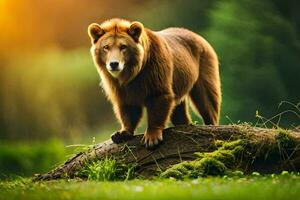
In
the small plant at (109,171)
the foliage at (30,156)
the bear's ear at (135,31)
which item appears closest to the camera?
the small plant at (109,171)

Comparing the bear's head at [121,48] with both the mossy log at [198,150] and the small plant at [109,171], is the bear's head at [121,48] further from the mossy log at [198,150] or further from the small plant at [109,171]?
the small plant at [109,171]

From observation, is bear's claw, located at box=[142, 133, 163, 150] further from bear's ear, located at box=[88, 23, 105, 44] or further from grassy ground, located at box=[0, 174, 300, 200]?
bear's ear, located at box=[88, 23, 105, 44]

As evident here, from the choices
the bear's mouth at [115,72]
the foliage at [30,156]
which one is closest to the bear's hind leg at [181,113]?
the bear's mouth at [115,72]

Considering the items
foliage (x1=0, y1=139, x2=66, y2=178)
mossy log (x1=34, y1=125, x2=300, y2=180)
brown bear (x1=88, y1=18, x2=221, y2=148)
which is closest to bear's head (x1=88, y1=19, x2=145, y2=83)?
brown bear (x1=88, y1=18, x2=221, y2=148)

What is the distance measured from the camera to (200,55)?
1182cm

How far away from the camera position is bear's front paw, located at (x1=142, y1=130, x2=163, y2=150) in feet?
32.8

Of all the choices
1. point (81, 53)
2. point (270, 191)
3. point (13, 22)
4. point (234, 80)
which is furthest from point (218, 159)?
point (13, 22)

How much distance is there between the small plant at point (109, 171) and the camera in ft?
32.3

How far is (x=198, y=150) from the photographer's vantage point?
9.89m

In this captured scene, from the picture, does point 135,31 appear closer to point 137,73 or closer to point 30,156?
point 137,73

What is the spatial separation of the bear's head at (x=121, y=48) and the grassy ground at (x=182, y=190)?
1.70 meters

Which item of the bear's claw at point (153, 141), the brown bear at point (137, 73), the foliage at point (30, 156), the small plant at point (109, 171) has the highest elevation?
the brown bear at point (137, 73)

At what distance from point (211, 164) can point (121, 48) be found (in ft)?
5.81

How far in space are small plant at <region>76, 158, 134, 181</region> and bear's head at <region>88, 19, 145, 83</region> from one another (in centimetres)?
102
